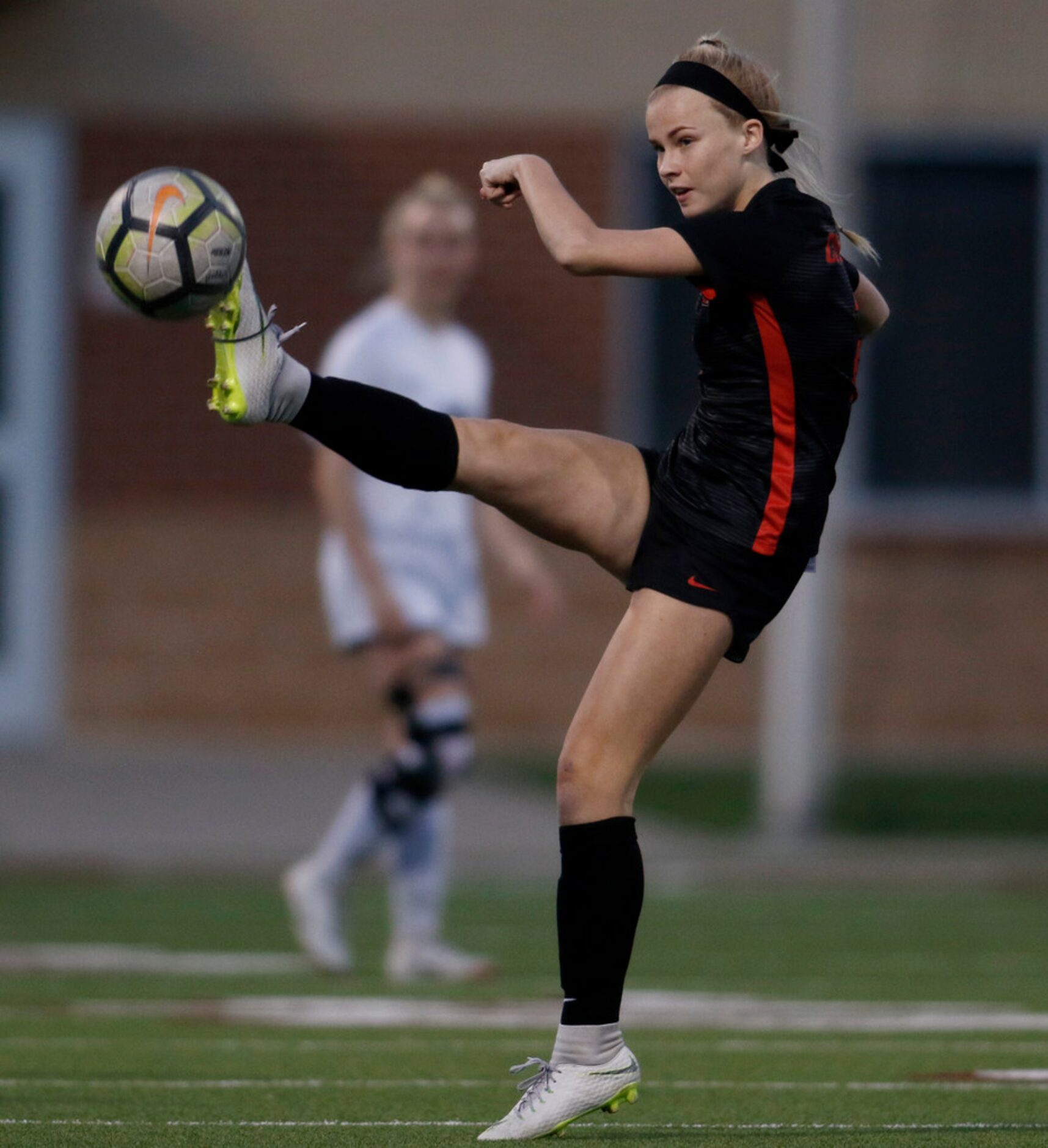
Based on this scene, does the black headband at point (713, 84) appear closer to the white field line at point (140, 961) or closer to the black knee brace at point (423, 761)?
the black knee brace at point (423, 761)

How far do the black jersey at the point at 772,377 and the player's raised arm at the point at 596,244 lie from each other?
0.06 meters

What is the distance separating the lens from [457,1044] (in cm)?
624

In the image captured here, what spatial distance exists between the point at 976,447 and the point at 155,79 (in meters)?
6.35

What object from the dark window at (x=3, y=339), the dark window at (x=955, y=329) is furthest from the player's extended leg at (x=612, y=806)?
the dark window at (x=3, y=339)

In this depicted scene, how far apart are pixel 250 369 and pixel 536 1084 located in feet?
5.06

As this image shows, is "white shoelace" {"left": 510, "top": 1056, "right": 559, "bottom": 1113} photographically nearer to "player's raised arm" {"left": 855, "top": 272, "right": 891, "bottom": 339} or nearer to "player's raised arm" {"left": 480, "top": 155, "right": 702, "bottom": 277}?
"player's raised arm" {"left": 480, "top": 155, "right": 702, "bottom": 277}

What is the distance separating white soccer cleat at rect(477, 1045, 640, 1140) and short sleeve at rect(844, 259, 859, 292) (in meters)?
1.65

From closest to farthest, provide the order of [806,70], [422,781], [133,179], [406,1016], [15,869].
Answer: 1. [133,179]
2. [406,1016]
3. [422,781]
4. [15,869]
5. [806,70]

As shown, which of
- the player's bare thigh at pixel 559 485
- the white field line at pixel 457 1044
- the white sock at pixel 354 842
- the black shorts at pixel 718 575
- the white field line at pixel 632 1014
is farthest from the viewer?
the white sock at pixel 354 842

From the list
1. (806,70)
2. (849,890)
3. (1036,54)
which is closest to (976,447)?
(1036,54)

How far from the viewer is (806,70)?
1227cm

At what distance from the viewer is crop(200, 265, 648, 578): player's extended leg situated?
463 centimetres

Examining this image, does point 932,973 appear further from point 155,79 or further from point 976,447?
point 155,79

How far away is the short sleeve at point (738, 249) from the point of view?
173 inches
